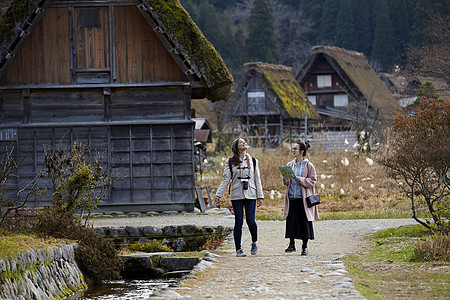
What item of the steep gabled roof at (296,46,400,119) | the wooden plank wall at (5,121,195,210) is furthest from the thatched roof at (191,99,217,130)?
the wooden plank wall at (5,121,195,210)

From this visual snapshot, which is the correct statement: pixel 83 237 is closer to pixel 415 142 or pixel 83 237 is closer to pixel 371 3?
pixel 415 142

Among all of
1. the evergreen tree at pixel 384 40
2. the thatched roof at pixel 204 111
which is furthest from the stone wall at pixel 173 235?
the evergreen tree at pixel 384 40

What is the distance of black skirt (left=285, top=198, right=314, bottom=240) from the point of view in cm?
1130

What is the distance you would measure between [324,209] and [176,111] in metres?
5.04

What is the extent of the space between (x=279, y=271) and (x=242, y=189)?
225cm

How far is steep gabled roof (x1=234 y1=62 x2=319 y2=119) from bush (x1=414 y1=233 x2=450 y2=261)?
32680 millimetres

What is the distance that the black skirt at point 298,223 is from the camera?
11.3 m

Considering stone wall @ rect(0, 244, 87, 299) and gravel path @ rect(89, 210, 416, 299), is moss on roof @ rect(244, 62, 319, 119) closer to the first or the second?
gravel path @ rect(89, 210, 416, 299)

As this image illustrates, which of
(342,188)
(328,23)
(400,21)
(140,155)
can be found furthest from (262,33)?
(140,155)

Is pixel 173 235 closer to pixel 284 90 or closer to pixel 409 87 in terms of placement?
pixel 409 87

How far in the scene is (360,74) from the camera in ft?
158

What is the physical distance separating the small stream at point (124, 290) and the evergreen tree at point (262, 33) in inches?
2223

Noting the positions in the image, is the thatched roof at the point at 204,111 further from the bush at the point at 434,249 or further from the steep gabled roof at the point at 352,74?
the bush at the point at 434,249

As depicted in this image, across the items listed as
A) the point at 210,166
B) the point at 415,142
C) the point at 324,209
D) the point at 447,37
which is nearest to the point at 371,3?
the point at 210,166
